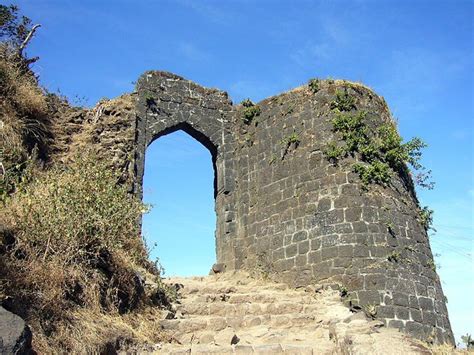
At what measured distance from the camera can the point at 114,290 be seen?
6258mm

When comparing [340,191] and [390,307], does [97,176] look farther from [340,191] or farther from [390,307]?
[390,307]

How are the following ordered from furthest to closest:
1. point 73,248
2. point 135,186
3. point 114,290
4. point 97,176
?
point 135,186, point 97,176, point 114,290, point 73,248

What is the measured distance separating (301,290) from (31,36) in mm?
8582

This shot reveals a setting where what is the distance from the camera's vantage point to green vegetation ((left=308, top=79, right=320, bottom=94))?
10812 mm

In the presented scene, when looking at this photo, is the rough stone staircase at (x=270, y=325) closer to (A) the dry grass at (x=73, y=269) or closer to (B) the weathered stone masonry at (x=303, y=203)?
(A) the dry grass at (x=73, y=269)

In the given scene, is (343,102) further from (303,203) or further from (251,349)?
(251,349)

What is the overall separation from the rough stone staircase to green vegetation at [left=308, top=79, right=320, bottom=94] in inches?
169

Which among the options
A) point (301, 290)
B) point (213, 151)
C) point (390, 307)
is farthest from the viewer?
point (213, 151)

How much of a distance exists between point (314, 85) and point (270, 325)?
5667 mm

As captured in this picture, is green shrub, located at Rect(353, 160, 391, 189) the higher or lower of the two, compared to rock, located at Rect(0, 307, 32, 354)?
higher

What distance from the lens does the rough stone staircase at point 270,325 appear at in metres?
5.75

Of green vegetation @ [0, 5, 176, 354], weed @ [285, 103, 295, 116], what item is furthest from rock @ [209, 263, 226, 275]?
weed @ [285, 103, 295, 116]

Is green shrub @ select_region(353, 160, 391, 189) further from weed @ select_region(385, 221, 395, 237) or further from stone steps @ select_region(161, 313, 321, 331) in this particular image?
stone steps @ select_region(161, 313, 321, 331)

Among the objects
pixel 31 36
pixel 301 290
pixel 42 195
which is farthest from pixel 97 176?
pixel 31 36
